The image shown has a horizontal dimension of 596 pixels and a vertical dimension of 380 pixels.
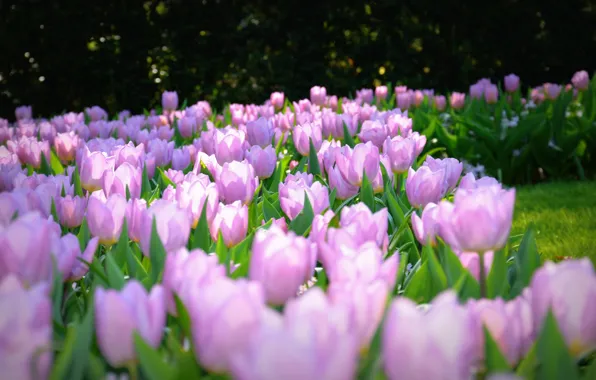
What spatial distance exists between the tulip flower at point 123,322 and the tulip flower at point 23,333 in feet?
0.23

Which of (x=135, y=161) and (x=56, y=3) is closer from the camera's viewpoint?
(x=135, y=161)

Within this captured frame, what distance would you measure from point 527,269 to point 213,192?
697 millimetres

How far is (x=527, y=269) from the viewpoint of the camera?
3.99ft

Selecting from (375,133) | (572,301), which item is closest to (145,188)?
(375,133)

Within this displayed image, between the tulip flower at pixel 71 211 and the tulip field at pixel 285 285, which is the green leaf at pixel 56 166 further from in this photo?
the tulip flower at pixel 71 211

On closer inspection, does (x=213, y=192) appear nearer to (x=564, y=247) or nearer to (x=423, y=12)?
(x=564, y=247)

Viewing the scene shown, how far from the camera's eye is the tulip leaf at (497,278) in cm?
113

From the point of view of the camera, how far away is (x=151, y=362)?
0.79m

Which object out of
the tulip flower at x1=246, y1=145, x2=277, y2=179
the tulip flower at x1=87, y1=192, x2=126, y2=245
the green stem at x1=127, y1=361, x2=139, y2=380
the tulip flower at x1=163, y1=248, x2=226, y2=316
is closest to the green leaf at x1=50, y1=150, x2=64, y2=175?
the tulip flower at x1=246, y1=145, x2=277, y2=179

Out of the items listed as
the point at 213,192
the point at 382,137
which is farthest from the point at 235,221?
the point at 382,137

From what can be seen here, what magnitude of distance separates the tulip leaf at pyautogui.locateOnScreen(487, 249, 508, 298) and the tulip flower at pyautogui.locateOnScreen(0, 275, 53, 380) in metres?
0.74

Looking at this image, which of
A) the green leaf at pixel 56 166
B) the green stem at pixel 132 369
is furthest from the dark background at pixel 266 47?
the green stem at pixel 132 369

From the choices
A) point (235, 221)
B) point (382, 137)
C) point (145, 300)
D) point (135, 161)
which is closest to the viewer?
point (145, 300)

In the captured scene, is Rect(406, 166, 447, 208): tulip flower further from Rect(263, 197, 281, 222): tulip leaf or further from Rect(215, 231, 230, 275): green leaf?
Rect(215, 231, 230, 275): green leaf
